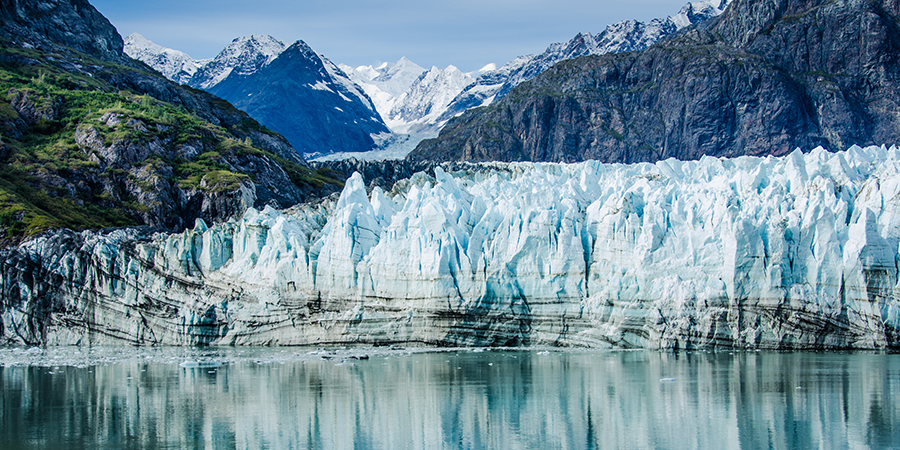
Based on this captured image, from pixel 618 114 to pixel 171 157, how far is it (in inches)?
2766

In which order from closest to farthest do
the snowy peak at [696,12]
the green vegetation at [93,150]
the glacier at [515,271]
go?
the glacier at [515,271], the green vegetation at [93,150], the snowy peak at [696,12]

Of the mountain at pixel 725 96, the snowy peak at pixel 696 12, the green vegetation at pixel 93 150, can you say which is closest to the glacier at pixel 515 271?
the green vegetation at pixel 93 150

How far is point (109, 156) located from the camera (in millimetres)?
63250

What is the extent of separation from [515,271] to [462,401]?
12.3 meters

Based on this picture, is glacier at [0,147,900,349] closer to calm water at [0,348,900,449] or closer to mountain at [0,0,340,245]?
calm water at [0,348,900,449]

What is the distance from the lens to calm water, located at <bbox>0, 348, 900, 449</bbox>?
57.1 feet

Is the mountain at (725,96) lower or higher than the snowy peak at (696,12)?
lower

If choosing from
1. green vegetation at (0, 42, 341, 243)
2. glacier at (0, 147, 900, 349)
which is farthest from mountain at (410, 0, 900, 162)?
glacier at (0, 147, 900, 349)

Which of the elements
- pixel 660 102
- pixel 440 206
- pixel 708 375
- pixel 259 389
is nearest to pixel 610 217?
pixel 440 206

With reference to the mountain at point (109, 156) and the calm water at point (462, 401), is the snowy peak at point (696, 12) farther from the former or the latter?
the calm water at point (462, 401)

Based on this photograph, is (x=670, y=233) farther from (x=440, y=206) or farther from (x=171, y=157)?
(x=171, y=157)

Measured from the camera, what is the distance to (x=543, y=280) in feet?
108

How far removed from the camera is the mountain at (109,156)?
55344 millimetres

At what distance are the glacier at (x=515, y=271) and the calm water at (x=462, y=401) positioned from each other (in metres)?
1.91
